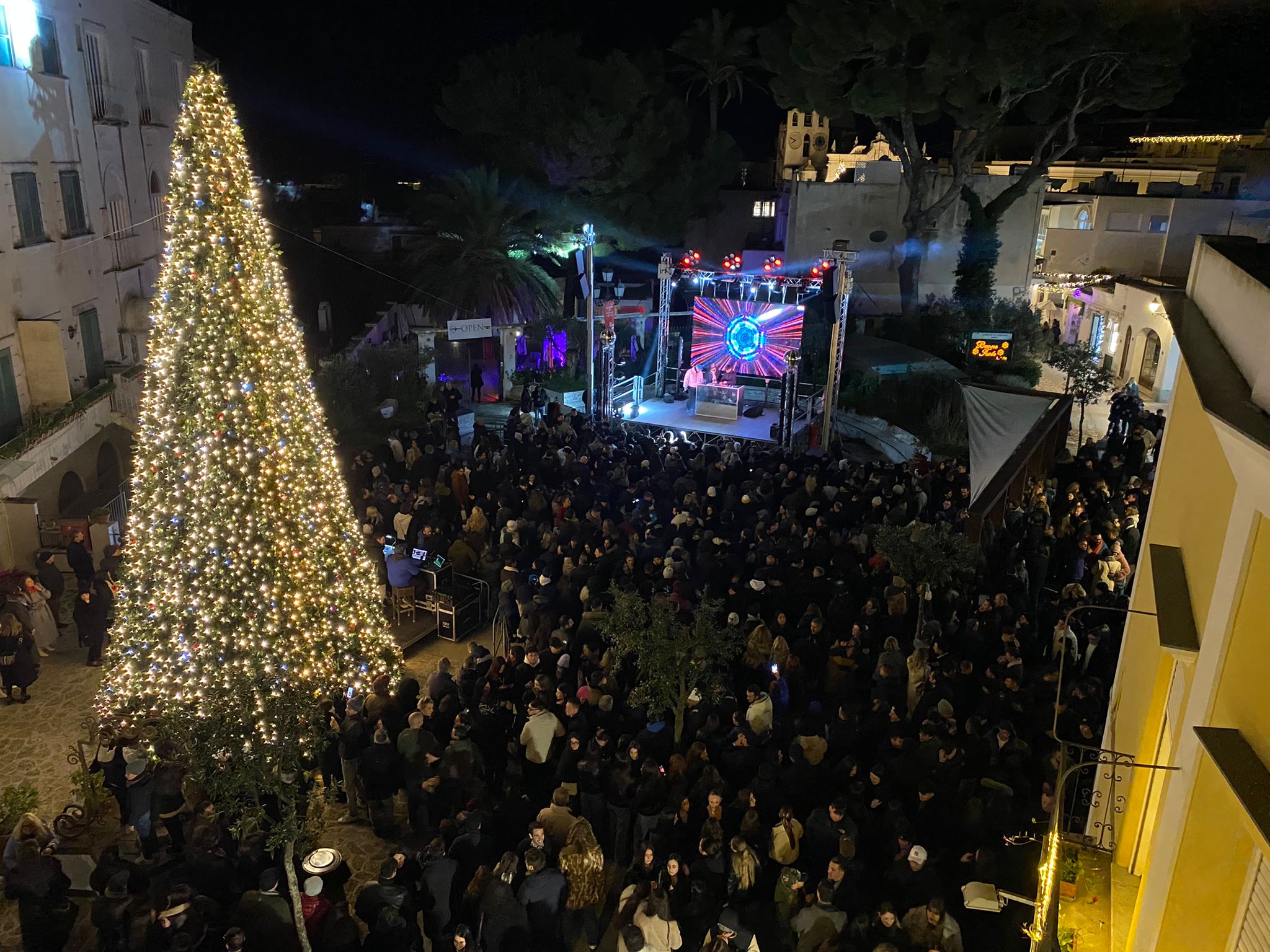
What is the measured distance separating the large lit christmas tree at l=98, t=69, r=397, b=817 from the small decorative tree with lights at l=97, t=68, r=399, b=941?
0.01 metres

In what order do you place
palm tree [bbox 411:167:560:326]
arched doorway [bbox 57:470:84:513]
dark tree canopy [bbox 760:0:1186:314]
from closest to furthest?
1. arched doorway [bbox 57:470:84:513]
2. dark tree canopy [bbox 760:0:1186:314]
3. palm tree [bbox 411:167:560:326]

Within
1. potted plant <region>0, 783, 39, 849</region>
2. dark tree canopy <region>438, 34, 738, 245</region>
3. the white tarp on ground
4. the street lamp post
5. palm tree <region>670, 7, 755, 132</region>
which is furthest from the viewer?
palm tree <region>670, 7, 755, 132</region>

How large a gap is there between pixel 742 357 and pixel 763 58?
13.9m

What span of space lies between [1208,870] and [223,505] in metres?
7.21

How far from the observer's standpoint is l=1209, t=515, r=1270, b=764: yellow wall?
11.8 ft

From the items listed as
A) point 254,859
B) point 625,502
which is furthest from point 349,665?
point 625,502

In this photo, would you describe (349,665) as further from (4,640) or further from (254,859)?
(4,640)

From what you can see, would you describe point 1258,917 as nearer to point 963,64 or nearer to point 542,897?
point 542,897

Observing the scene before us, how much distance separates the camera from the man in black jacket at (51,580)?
11148 millimetres

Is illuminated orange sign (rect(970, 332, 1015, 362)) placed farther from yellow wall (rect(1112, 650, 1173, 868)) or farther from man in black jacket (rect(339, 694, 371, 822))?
man in black jacket (rect(339, 694, 371, 822))

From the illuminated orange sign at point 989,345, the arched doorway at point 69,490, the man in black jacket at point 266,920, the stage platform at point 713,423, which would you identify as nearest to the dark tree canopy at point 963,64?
the illuminated orange sign at point 989,345

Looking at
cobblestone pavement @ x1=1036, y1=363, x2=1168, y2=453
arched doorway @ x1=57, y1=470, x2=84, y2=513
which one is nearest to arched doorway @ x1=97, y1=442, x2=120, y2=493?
arched doorway @ x1=57, y1=470, x2=84, y2=513

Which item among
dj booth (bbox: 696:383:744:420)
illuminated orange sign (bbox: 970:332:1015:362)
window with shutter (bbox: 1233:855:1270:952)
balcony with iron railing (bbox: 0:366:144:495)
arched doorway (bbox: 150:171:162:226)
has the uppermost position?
arched doorway (bbox: 150:171:162:226)

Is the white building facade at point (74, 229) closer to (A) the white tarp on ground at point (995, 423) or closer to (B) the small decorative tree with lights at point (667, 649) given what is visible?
(B) the small decorative tree with lights at point (667, 649)
